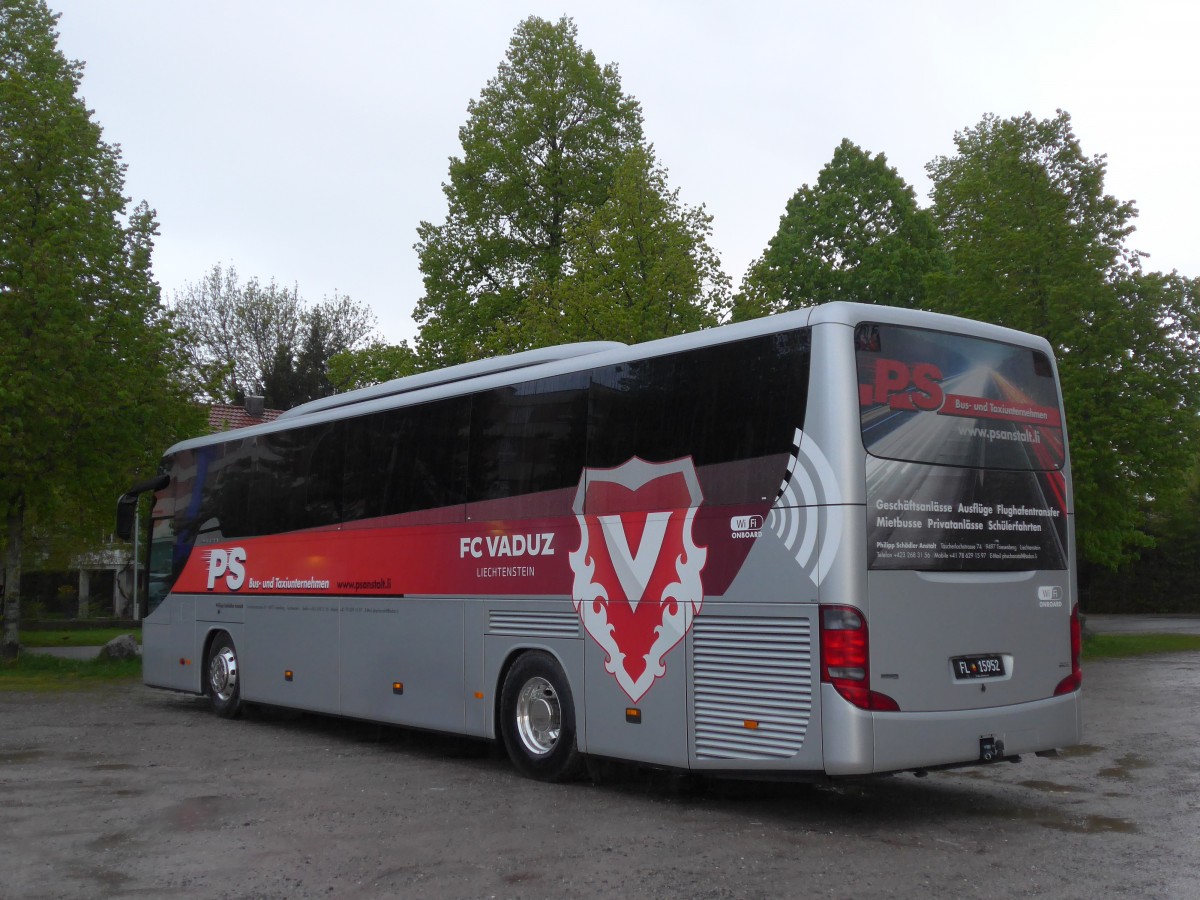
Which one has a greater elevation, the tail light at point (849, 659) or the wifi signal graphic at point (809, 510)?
the wifi signal graphic at point (809, 510)

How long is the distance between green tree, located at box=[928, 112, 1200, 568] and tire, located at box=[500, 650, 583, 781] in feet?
59.1

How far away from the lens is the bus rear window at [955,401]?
8602 mm

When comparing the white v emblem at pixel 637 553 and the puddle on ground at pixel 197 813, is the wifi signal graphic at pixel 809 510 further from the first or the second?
the puddle on ground at pixel 197 813

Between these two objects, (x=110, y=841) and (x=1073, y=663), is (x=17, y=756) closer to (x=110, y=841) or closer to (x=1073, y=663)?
(x=110, y=841)

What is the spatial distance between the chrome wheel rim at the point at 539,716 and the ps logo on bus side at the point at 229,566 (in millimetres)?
5991

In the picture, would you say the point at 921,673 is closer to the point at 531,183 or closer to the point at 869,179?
the point at 531,183

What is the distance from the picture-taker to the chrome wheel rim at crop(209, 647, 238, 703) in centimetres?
1595

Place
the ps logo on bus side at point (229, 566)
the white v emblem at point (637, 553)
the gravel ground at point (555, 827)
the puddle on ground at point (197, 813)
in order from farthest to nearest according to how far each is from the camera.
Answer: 1. the ps logo on bus side at point (229, 566)
2. the white v emblem at point (637, 553)
3. the puddle on ground at point (197, 813)
4. the gravel ground at point (555, 827)

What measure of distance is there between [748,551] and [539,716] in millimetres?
2985

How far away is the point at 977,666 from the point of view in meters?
8.79

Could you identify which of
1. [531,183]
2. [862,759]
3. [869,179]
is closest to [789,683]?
[862,759]

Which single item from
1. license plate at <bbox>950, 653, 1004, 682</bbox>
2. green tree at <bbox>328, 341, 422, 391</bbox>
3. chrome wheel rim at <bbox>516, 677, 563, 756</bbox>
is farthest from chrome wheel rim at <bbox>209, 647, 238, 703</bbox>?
green tree at <bbox>328, 341, 422, 391</bbox>

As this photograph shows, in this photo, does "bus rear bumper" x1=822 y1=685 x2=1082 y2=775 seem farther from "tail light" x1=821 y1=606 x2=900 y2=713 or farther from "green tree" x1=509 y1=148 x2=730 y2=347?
"green tree" x1=509 y1=148 x2=730 y2=347

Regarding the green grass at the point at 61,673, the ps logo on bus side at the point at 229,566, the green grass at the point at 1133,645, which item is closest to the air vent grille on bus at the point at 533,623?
the ps logo on bus side at the point at 229,566
